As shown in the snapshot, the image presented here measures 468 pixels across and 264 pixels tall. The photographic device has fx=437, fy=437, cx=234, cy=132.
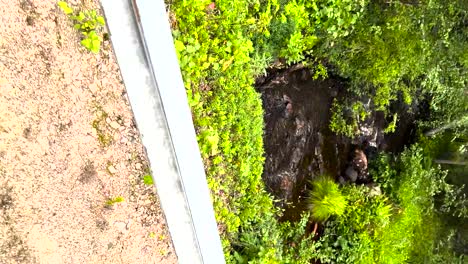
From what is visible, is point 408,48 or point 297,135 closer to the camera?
point 408,48

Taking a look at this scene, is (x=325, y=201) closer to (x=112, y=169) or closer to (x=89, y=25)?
(x=112, y=169)

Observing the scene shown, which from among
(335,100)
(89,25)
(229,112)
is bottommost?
(335,100)

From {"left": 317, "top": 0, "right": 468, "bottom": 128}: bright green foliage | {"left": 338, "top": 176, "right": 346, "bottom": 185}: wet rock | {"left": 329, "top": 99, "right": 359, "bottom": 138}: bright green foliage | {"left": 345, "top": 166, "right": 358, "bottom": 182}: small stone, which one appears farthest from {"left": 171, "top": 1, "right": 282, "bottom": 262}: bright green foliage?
{"left": 345, "top": 166, "right": 358, "bottom": 182}: small stone

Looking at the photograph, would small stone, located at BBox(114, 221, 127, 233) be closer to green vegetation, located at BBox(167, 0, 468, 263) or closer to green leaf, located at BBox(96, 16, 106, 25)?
green vegetation, located at BBox(167, 0, 468, 263)

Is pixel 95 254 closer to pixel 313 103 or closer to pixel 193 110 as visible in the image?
pixel 193 110

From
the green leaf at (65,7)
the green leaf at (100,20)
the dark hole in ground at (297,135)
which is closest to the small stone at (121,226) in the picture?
the green leaf at (100,20)

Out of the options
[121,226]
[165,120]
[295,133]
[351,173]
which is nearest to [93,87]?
[165,120]
